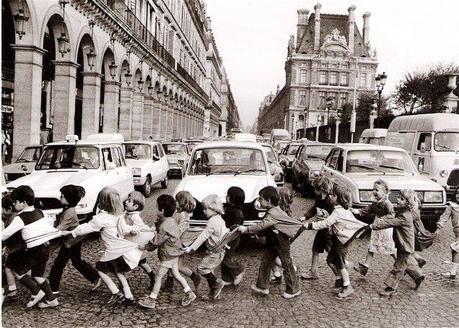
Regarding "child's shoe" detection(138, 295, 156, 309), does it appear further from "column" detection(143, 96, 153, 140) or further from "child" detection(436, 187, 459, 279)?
"column" detection(143, 96, 153, 140)

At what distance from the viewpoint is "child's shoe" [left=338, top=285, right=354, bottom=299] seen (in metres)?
5.64

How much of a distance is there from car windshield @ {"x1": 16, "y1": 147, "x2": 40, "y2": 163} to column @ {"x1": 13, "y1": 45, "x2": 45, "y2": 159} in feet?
6.24

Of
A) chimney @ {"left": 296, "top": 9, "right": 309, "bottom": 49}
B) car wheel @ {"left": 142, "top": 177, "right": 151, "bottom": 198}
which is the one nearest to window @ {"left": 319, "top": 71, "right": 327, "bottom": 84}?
chimney @ {"left": 296, "top": 9, "right": 309, "bottom": 49}

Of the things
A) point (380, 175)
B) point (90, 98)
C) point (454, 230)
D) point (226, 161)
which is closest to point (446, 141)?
point (380, 175)

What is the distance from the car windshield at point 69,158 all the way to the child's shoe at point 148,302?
492cm

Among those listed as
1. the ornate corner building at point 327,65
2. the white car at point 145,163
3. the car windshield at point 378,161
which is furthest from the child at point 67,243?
the ornate corner building at point 327,65

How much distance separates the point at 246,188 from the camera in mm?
7914

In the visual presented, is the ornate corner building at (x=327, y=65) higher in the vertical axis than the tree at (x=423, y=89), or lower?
higher

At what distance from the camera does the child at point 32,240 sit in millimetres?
4930

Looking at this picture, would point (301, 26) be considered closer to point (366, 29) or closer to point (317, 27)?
point (317, 27)

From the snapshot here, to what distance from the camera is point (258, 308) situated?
17.2ft

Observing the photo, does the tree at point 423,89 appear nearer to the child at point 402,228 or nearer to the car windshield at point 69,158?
the car windshield at point 69,158

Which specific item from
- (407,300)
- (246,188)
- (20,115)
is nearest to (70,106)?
(20,115)

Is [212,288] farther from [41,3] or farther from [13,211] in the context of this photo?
[41,3]
